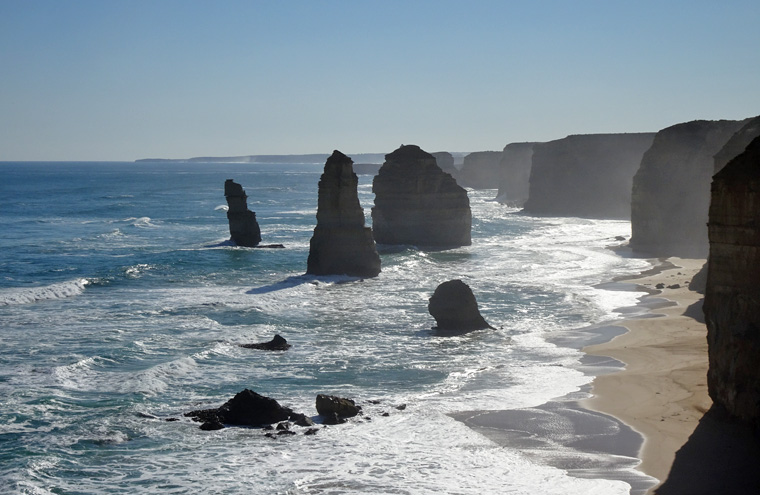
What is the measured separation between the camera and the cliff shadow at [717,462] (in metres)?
15.4

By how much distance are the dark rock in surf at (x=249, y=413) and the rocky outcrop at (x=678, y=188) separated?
40895mm

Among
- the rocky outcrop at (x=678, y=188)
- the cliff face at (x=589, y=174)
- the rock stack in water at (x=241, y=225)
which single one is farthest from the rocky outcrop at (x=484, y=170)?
the rock stack in water at (x=241, y=225)

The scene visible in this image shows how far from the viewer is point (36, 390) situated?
22547 millimetres

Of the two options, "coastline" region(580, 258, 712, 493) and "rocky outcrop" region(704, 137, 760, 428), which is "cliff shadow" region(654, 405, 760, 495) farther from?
"rocky outcrop" region(704, 137, 760, 428)

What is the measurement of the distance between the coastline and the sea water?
1292mm

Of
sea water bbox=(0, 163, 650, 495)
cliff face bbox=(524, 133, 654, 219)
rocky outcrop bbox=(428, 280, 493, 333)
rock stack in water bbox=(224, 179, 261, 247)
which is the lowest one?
sea water bbox=(0, 163, 650, 495)

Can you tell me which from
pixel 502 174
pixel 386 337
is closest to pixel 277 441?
pixel 386 337

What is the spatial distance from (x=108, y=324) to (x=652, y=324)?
19.6 meters

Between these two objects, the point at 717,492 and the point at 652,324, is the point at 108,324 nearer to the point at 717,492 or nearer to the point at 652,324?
the point at 652,324

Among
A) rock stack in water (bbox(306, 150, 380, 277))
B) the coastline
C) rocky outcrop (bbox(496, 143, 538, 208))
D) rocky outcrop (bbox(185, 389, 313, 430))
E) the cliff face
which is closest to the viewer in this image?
the coastline

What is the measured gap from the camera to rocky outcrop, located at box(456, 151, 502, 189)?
598ft

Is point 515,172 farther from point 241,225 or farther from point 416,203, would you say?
point 241,225

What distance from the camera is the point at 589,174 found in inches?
3994

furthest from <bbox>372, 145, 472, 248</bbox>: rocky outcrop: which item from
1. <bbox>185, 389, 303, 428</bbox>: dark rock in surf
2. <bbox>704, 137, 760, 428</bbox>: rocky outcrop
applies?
<bbox>704, 137, 760, 428</bbox>: rocky outcrop
